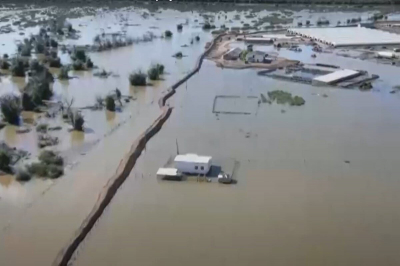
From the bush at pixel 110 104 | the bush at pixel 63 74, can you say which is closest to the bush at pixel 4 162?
the bush at pixel 110 104

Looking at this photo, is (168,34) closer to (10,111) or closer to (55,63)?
(55,63)

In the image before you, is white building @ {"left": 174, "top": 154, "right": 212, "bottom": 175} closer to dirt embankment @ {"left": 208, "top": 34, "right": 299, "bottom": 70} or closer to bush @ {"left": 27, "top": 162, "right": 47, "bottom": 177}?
bush @ {"left": 27, "top": 162, "right": 47, "bottom": 177}

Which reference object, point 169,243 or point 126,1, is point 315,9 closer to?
point 126,1

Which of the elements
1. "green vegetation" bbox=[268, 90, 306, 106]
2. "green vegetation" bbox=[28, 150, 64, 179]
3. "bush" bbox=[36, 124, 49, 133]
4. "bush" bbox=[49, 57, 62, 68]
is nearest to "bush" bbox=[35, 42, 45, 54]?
"bush" bbox=[49, 57, 62, 68]

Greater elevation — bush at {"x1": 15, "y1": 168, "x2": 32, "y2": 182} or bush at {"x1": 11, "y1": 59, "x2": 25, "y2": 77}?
bush at {"x1": 11, "y1": 59, "x2": 25, "y2": 77}

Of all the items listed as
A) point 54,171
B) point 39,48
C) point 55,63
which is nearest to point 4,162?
point 54,171

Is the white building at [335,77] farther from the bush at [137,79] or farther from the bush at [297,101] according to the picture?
the bush at [137,79]

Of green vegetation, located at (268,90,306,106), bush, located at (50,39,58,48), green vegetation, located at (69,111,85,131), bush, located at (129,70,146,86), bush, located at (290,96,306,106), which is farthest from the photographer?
bush, located at (50,39,58,48)
